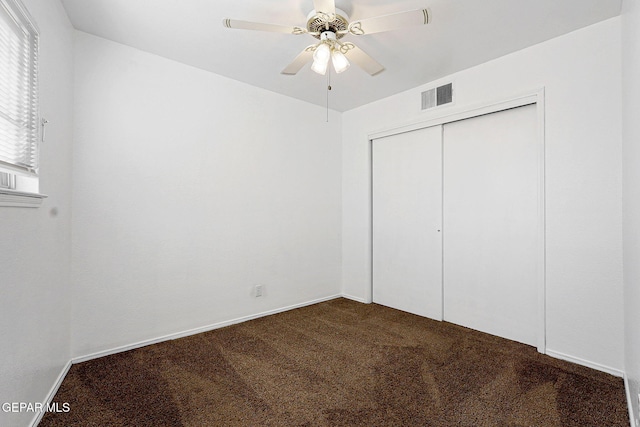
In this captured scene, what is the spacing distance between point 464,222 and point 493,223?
0.87 feet

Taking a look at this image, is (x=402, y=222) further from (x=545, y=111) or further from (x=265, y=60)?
(x=265, y=60)

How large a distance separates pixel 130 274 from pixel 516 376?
9.62 feet

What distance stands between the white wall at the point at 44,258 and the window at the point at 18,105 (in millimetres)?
94

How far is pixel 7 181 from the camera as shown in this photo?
1512 mm

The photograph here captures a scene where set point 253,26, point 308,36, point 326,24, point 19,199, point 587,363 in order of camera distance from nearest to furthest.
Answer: point 19,199, point 253,26, point 326,24, point 587,363, point 308,36

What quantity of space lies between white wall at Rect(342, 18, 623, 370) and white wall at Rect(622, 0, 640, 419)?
16cm

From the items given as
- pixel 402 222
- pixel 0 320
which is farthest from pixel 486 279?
pixel 0 320

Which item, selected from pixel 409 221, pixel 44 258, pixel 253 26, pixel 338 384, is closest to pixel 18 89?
pixel 44 258

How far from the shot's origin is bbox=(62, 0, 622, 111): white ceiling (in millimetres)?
2029

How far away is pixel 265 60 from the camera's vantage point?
2.74 metres

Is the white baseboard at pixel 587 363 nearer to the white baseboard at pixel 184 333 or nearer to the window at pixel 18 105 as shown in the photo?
the white baseboard at pixel 184 333

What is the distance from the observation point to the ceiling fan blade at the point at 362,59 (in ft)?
6.92

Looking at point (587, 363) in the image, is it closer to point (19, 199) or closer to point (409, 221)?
point (409, 221)

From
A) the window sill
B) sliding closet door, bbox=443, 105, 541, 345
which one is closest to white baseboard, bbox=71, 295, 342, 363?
the window sill
